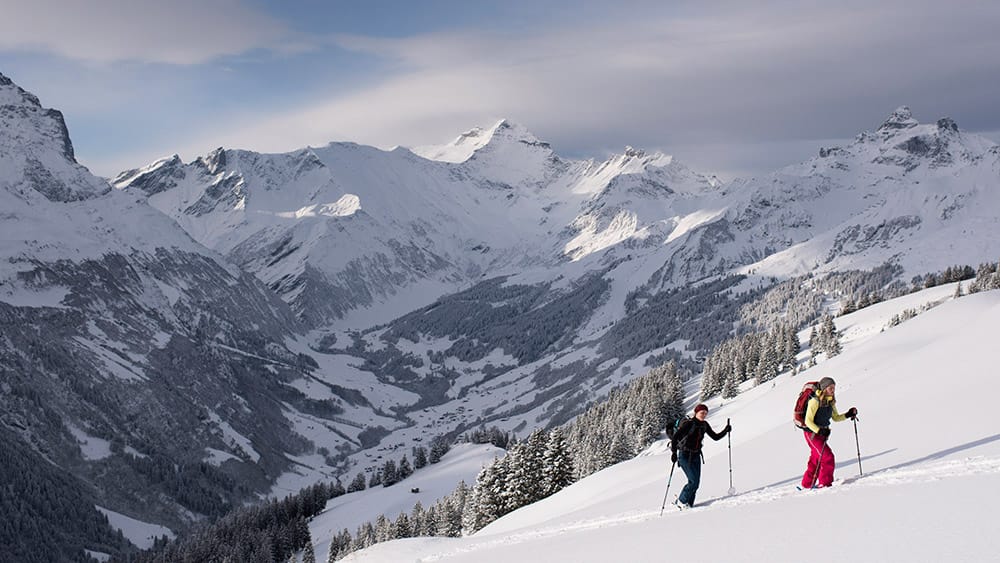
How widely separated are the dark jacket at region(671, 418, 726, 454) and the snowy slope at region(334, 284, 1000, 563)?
150 cm

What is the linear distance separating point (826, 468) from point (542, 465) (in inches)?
1476

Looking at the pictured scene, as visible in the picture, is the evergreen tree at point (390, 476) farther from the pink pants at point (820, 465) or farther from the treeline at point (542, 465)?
the pink pants at point (820, 465)

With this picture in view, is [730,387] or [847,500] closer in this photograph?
[847,500]

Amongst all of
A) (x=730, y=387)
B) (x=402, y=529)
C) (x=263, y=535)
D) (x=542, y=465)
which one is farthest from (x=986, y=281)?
(x=263, y=535)

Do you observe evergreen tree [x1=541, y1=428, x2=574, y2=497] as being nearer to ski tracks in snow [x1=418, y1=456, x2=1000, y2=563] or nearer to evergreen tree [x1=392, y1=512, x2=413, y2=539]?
evergreen tree [x1=392, y1=512, x2=413, y2=539]

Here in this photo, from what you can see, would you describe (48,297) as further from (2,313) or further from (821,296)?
(821,296)

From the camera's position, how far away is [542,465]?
52125 millimetres

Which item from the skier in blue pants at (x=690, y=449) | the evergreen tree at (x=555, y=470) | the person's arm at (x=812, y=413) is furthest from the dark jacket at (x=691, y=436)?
the evergreen tree at (x=555, y=470)

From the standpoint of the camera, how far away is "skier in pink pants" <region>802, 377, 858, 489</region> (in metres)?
16.2

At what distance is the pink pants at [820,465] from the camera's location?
16.0m

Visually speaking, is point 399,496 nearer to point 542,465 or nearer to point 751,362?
point 751,362

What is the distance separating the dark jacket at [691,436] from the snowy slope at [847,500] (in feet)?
4.92

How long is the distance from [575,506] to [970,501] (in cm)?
2138

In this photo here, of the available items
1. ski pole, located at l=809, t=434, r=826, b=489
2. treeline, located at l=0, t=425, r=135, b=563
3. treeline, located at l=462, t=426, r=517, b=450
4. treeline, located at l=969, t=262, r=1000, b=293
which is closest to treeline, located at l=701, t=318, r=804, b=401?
treeline, located at l=969, t=262, r=1000, b=293
